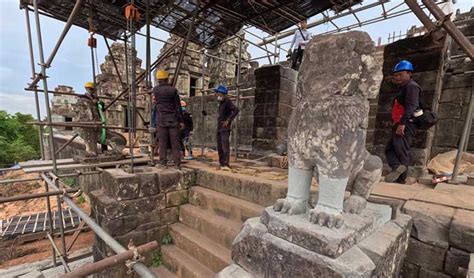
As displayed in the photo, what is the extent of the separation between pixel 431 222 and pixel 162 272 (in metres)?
3.21

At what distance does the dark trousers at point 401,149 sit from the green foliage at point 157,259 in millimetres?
3717

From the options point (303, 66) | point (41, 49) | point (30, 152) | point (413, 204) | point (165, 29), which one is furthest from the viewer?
point (30, 152)

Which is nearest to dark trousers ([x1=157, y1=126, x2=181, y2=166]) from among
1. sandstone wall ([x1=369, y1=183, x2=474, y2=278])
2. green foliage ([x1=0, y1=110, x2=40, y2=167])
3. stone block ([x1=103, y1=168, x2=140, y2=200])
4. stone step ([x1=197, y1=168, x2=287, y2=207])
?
stone step ([x1=197, y1=168, x2=287, y2=207])

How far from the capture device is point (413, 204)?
199cm

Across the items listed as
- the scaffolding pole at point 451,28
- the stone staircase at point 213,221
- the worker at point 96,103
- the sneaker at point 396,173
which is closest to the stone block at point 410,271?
the stone staircase at point 213,221

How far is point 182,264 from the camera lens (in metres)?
2.79

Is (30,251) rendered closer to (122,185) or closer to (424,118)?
(122,185)

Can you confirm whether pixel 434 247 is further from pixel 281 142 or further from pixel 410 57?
pixel 281 142

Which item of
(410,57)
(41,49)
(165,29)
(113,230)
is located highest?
(165,29)

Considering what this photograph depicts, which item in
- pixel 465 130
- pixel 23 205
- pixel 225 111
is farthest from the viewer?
pixel 23 205

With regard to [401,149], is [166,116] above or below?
above

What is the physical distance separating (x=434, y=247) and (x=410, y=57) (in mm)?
2869

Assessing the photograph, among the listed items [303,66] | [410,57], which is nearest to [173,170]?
[303,66]

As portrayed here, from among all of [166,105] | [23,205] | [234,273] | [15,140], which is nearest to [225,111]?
[166,105]
